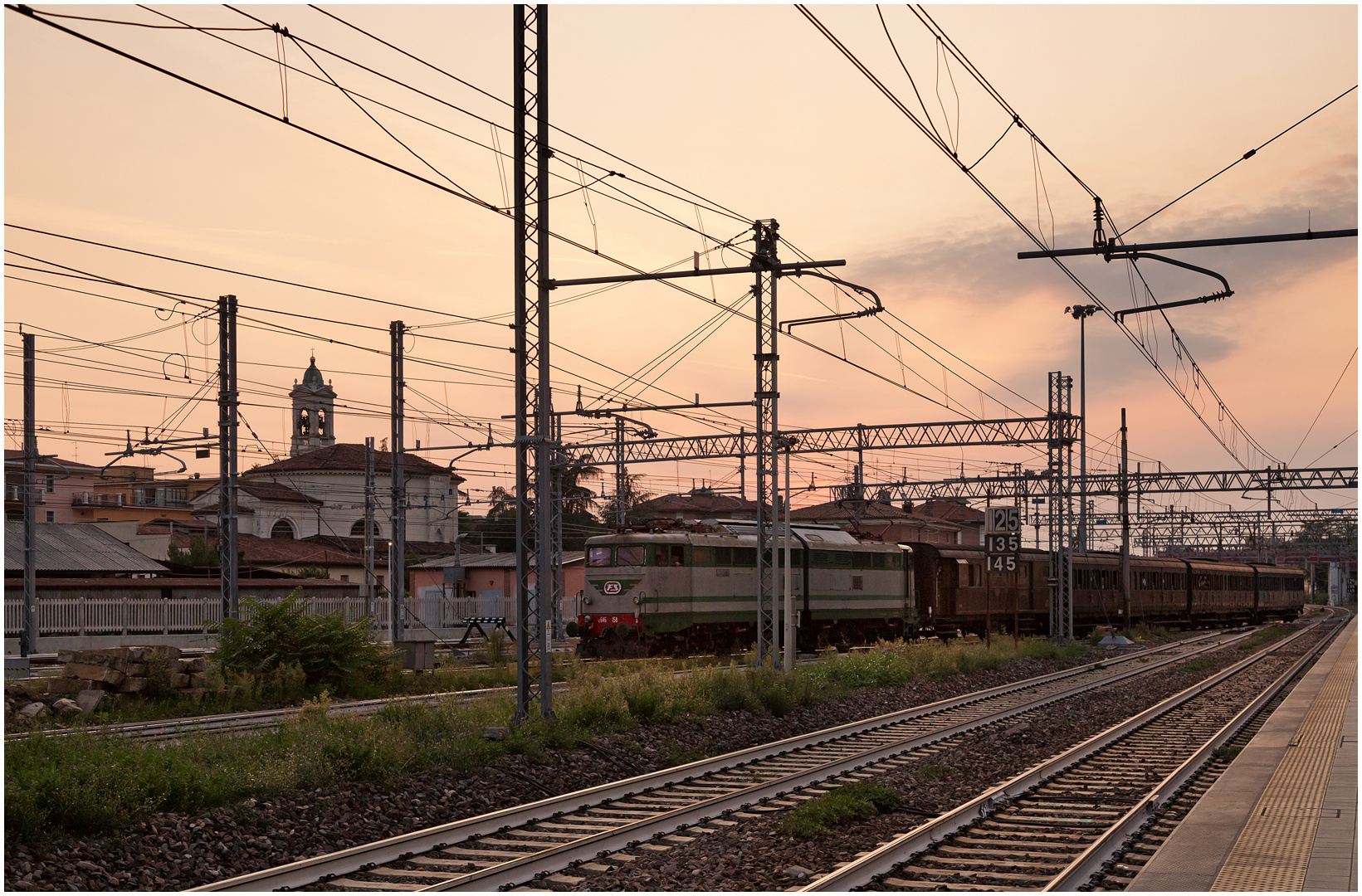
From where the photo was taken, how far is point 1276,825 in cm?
1142

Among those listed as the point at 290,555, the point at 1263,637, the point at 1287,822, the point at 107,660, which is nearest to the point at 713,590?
the point at 107,660

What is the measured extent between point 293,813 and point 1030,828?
737 centimetres

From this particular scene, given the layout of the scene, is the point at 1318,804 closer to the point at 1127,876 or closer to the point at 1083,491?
the point at 1127,876

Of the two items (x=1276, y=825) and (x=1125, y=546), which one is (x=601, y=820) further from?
(x=1125, y=546)

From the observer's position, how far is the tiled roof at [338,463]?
93.1 metres

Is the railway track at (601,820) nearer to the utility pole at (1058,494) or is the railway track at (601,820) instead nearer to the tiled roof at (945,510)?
the utility pole at (1058,494)

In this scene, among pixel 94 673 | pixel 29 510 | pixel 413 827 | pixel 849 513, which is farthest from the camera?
pixel 849 513

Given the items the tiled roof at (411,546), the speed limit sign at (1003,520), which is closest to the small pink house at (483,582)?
the tiled roof at (411,546)

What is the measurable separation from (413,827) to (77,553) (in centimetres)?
3848

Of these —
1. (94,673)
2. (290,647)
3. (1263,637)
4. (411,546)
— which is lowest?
(1263,637)

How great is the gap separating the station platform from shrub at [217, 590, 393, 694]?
16.5 meters

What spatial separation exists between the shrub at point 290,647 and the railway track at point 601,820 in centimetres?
1038

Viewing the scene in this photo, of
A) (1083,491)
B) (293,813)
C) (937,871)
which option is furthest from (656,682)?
(1083,491)

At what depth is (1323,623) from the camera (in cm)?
7544
